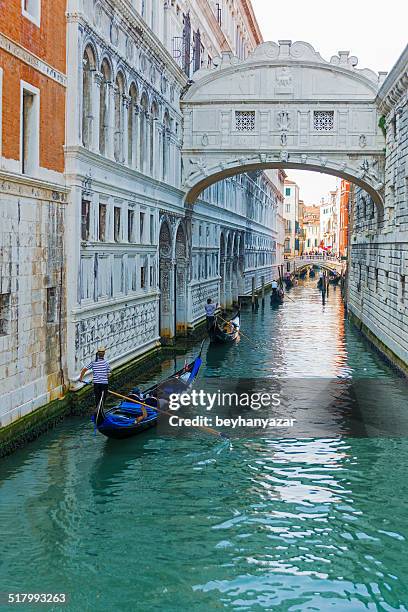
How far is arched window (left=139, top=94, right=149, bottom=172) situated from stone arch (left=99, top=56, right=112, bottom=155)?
2.30 meters

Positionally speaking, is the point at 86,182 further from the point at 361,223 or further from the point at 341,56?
the point at 361,223

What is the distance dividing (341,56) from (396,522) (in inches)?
508

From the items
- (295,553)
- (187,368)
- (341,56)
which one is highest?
(341,56)

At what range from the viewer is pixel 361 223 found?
24516mm

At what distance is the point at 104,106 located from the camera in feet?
42.0

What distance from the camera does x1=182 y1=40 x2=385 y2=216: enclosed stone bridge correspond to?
18.0m

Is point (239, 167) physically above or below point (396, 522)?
above

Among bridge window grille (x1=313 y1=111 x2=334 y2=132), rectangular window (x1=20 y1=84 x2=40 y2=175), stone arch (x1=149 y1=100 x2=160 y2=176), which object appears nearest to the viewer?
rectangular window (x1=20 y1=84 x2=40 y2=175)

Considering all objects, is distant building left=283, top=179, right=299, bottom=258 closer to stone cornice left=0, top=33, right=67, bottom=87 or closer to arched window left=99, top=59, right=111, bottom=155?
arched window left=99, top=59, right=111, bottom=155

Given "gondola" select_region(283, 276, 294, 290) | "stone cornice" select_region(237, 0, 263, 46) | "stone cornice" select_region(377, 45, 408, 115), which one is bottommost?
"gondola" select_region(283, 276, 294, 290)

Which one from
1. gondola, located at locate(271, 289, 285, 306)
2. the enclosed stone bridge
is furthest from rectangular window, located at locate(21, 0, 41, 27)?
gondola, located at locate(271, 289, 285, 306)

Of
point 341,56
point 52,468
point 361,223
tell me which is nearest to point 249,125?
point 341,56

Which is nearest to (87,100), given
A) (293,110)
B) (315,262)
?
(293,110)

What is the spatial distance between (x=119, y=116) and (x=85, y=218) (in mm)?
2707
